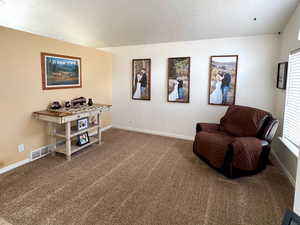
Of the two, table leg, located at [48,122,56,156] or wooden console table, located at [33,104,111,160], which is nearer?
wooden console table, located at [33,104,111,160]

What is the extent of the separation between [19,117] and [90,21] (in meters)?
2.25

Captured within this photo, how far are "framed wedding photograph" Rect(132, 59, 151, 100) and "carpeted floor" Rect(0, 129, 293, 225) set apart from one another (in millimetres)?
1899

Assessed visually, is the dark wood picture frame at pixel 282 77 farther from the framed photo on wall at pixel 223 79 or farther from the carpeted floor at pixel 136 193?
the carpeted floor at pixel 136 193

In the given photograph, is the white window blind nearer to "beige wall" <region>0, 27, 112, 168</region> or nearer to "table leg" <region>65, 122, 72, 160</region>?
"table leg" <region>65, 122, 72, 160</region>

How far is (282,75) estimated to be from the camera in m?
3.15

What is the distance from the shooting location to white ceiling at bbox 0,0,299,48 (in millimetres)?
2934

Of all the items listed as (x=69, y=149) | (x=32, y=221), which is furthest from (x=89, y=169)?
(x=32, y=221)

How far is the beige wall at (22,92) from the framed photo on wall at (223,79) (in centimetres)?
301

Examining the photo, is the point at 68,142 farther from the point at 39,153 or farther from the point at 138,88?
the point at 138,88

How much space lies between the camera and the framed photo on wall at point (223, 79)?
3.83 meters

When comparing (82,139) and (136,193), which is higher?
(82,139)

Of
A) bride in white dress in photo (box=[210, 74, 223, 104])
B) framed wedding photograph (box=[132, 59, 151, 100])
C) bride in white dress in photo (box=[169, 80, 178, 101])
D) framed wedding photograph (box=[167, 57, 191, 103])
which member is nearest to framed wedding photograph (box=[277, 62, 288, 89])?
bride in white dress in photo (box=[210, 74, 223, 104])

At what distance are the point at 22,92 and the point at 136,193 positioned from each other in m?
2.38

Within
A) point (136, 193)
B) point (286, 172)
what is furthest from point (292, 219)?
point (286, 172)
